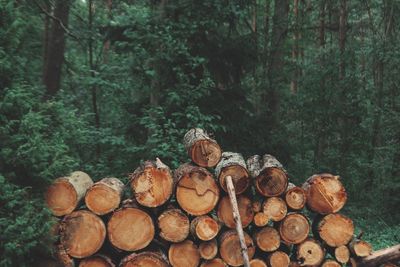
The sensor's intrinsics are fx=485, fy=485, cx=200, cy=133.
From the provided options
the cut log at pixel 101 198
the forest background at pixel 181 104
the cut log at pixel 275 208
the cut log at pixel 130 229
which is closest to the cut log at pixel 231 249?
the cut log at pixel 275 208

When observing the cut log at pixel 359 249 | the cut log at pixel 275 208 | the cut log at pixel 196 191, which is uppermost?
the cut log at pixel 196 191

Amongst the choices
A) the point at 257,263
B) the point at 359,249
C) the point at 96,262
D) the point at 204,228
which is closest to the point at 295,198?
the point at 257,263

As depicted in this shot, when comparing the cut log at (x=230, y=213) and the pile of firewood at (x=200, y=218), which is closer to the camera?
the pile of firewood at (x=200, y=218)

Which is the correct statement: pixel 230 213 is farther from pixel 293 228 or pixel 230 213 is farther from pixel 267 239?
pixel 293 228

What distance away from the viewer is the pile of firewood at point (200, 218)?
5320 mm

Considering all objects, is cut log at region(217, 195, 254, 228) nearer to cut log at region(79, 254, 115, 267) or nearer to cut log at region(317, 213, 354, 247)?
cut log at region(317, 213, 354, 247)

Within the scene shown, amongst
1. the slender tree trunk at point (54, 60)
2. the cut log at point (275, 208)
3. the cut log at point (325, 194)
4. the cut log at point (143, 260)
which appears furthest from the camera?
the slender tree trunk at point (54, 60)

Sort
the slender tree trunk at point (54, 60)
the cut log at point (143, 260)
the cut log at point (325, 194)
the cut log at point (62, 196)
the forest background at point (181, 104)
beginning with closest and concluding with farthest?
the forest background at point (181, 104) < the cut log at point (62, 196) < the cut log at point (143, 260) < the cut log at point (325, 194) < the slender tree trunk at point (54, 60)

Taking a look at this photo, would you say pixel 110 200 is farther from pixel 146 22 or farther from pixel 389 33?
pixel 389 33

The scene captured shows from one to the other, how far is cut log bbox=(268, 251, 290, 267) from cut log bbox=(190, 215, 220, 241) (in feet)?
2.67

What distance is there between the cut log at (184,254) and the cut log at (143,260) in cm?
16

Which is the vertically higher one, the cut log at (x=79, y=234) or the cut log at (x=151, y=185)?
the cut log at (x=151, y=185)

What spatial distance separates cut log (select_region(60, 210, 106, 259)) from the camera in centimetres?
526

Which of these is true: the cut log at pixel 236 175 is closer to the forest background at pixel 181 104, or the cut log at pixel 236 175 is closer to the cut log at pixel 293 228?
the cut log at pixel 293 228
